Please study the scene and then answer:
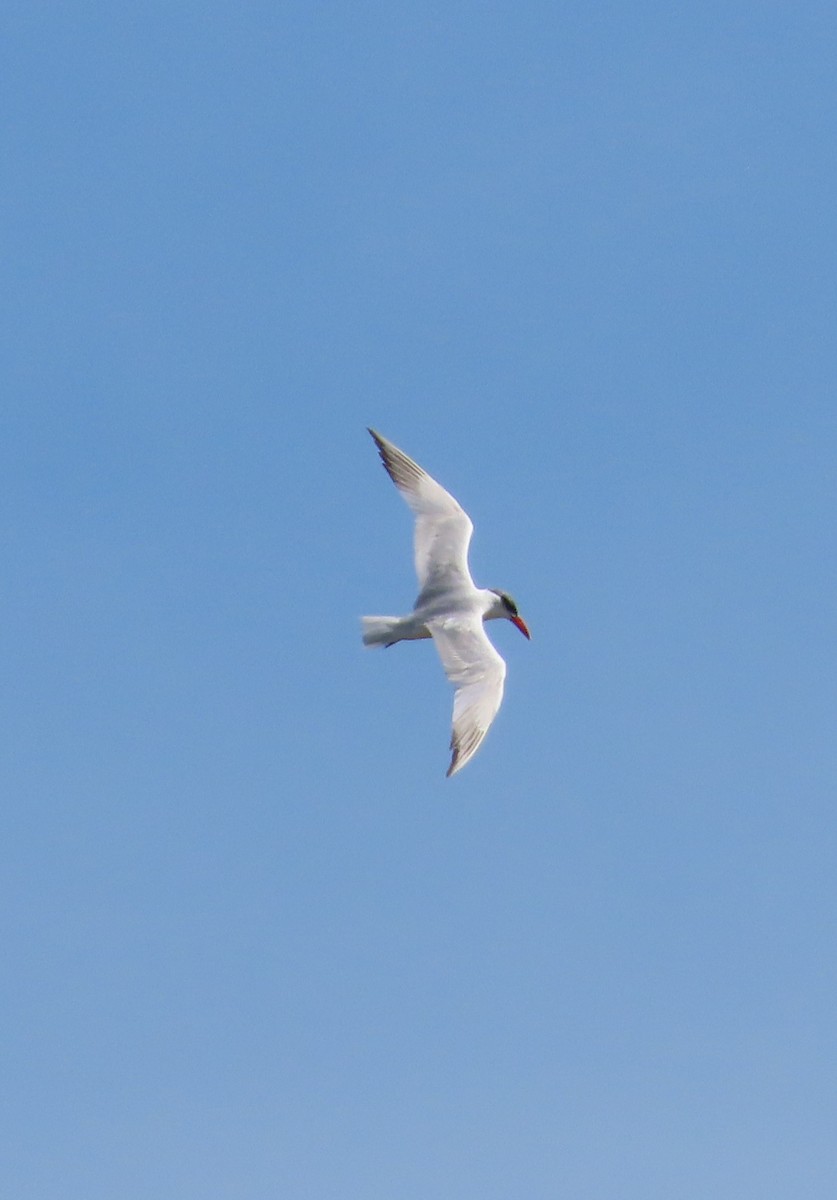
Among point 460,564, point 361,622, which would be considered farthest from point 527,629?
point 361,622

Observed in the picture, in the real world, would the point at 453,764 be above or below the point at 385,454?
below

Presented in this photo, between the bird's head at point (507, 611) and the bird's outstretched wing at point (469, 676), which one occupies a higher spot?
the bird's head at point (507, 611)

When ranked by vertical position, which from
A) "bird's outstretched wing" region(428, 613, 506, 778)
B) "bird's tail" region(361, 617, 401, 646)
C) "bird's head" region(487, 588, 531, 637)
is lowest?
"bird's outstretched wing" region(428, 613, 506, 778)

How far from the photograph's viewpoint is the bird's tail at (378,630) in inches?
1134

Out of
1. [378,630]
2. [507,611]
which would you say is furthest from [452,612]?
[507,611]

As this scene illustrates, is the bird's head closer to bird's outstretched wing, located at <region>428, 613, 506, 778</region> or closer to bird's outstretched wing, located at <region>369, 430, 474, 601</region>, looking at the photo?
bird's outstretched wing, located at <region>369, 430, 474, 601</region>

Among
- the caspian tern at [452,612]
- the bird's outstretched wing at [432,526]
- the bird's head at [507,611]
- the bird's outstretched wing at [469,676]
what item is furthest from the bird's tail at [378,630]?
the bird's head at [507,611]

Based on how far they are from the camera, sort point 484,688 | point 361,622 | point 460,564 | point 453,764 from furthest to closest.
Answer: point 460,564
point 361,622
point 484,688
point 453,764

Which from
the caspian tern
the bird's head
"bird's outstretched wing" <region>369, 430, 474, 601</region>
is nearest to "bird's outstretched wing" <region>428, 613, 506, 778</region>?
the caspian tern

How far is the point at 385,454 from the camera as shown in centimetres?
3219

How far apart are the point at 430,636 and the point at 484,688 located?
2.67m

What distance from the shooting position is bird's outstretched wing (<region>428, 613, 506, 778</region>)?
1003 inches

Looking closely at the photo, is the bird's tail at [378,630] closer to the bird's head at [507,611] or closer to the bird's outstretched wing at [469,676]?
the bird's outstretched wing at [469,676]

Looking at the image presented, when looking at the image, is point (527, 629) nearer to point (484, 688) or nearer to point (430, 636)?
point (430, 636)
